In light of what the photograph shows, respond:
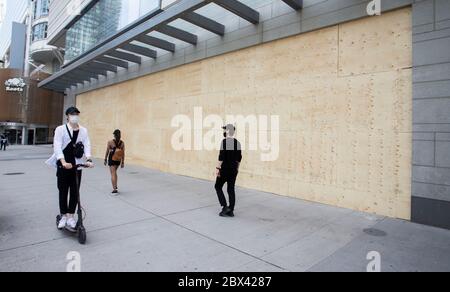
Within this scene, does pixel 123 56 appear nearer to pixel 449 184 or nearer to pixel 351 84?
pixel 351 84

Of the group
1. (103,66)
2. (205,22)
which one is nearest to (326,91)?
(205,22)

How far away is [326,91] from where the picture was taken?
6.80 m

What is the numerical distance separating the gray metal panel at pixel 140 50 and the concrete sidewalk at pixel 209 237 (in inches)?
267

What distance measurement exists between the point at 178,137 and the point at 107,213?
5.97 metres

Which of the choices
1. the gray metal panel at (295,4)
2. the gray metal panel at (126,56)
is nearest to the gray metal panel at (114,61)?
the gray metal panel at (126,56)

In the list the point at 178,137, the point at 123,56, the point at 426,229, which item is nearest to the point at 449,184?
the point at 426,229

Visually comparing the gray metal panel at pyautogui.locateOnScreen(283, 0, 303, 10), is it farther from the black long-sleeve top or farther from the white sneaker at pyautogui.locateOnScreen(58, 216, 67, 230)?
the white sneaker at pyautogui.locateOnScreen(58, 216, 67, 230)

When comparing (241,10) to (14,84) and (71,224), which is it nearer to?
(71,224)

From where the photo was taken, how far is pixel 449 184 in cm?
491

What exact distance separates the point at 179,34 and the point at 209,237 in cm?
765

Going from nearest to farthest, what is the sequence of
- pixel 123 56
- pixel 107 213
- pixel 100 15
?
pixel 107 213 → pixel 123 56 → pixel 100 15

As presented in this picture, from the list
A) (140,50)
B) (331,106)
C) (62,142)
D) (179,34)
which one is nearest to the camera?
(62,142)

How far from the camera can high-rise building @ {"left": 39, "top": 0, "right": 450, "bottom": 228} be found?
17.1ft

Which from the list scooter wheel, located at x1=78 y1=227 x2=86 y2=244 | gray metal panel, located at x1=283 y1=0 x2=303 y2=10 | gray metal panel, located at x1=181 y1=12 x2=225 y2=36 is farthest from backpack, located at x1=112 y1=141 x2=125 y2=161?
gray metal panel, located at x1=283 y1=0 x2=303 y2=10
